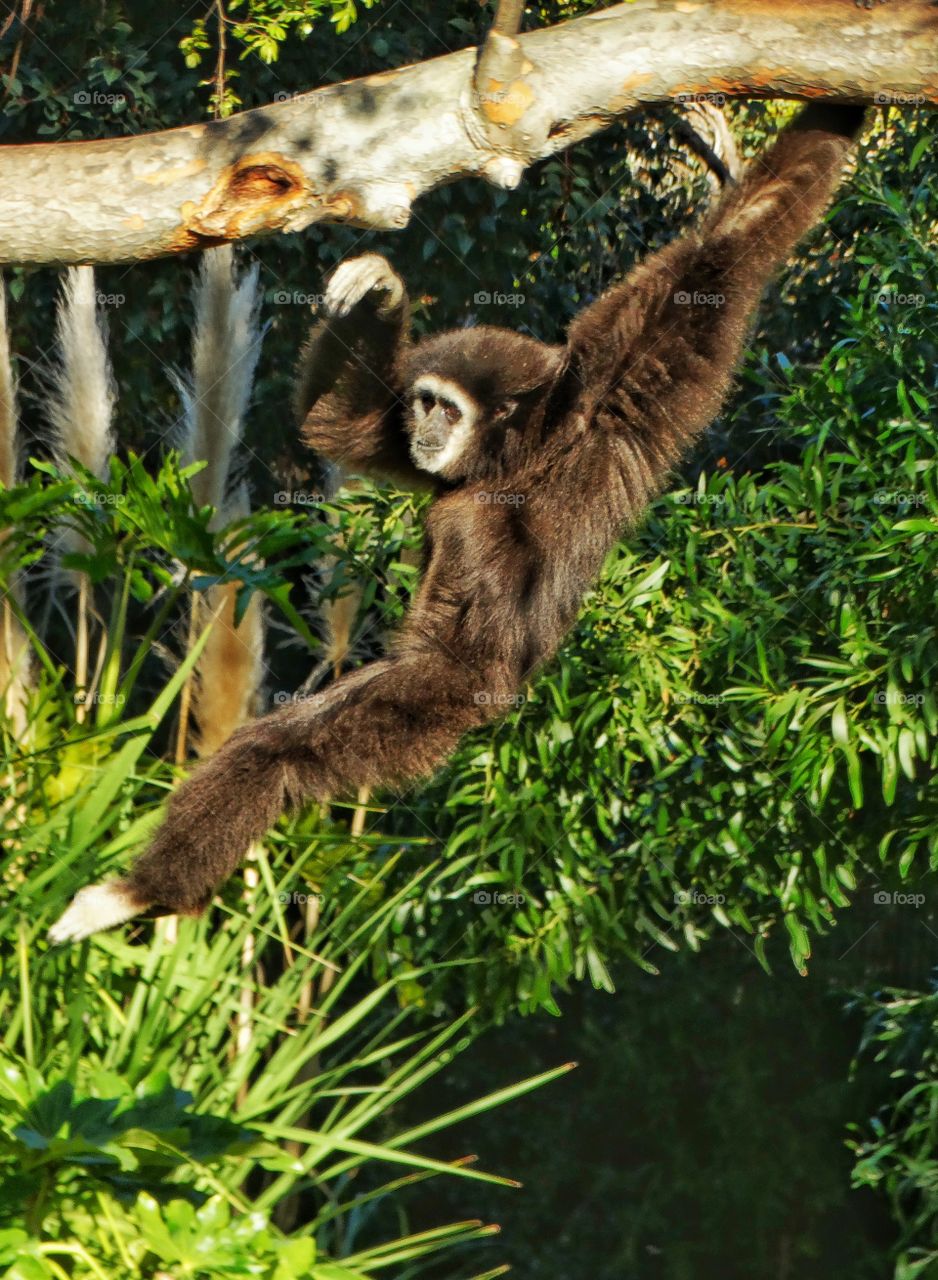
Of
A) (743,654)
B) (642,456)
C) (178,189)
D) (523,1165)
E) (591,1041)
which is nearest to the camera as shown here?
(178,189)

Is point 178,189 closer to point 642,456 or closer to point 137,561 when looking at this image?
point 642,456

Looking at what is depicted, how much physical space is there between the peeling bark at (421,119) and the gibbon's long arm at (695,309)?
478 millimetres

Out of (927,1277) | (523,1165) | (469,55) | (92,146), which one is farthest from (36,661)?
(927,1277)

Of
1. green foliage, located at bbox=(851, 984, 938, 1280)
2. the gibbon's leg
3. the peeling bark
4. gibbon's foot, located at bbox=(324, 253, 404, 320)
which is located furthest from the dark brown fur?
green foliage, located at bbox=(851, 984, 938, 1280)

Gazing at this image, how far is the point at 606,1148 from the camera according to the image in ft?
17.5

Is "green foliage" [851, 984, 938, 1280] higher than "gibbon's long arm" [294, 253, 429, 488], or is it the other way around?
"gibbon's long arm" [294, 253, 429, 488]

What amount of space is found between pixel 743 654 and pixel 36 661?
280cm

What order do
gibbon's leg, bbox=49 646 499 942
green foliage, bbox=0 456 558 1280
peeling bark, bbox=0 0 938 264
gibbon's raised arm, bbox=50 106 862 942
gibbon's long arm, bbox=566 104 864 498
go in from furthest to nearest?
gibbon's leg, bbox=49 646 499 942
gibbon's raised arm, bbox=50 106 862 942
gibbon's long arm, bbox=566 104 864 498
green foliage, bbox=0 456 558 1280
peeling bark, bbox=0 0 938 264

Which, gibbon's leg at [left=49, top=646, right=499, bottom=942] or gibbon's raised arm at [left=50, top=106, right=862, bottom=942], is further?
gibbon's leg at [left=49, top=646, right=499, bottom=942]

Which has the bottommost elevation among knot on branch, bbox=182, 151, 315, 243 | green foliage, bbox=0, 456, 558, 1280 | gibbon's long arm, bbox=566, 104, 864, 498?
green foliage, bbox=0, 456, 558, 1280

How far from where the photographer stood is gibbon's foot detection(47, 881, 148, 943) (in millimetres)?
3566

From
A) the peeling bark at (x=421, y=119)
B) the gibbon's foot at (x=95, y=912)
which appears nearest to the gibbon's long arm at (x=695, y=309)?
the peeling bark at (x=421, y=119)

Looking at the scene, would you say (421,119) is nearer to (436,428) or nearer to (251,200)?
(251,200)

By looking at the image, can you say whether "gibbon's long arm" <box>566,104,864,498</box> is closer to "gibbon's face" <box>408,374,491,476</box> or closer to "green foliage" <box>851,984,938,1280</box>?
"gibbon's face" <box>408,374,491,476</box>
